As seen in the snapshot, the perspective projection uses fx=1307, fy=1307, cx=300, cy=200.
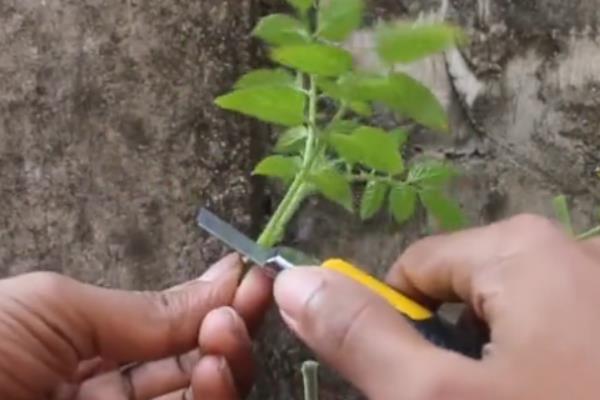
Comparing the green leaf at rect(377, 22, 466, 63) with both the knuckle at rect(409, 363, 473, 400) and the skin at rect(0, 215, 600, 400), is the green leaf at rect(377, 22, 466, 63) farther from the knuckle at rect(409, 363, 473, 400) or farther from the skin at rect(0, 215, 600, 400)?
the knuckle at rect(409, 363, 473, 400)

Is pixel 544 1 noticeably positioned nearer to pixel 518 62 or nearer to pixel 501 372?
pixel 518 62

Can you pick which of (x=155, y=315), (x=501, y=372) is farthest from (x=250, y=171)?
(x=501, y=372)

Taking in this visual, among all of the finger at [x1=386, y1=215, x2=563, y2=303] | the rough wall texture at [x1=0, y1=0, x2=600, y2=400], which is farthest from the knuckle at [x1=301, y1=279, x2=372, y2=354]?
the rough wall texture at [x1=0, y1=0, x2=600, y2=400]

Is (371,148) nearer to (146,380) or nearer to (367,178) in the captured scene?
(367,178)

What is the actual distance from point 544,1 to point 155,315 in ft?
1.48

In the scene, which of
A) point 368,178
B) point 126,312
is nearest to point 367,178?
point 368,178

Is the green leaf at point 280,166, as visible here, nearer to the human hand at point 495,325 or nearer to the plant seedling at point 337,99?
the plant seedling at point 337,99

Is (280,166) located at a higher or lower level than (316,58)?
lower

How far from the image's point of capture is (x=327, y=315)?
0.81 meters

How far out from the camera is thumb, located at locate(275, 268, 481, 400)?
2.52 feet

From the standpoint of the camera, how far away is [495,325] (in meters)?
0.80

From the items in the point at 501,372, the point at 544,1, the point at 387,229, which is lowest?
the point at 387,229

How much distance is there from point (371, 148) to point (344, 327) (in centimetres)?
19

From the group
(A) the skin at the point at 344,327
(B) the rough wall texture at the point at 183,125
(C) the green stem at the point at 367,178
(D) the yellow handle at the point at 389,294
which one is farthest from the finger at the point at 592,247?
(B) the rough wall texture at the point at 183,125
